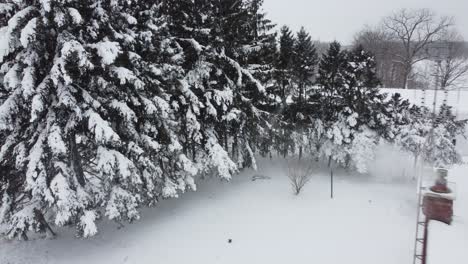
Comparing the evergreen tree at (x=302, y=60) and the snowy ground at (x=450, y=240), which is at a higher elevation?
the evergreen tree at (x=302, y=60)

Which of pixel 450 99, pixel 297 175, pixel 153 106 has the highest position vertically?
pixel 450 99

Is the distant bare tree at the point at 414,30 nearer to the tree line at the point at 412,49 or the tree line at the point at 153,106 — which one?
the tree line at the point at 412,49

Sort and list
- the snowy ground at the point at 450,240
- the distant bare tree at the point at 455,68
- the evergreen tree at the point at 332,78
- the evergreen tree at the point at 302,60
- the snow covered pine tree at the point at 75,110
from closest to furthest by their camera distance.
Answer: the snowy ground at the point at 450,240 < the snow covered pine tree at the point at 75,110 < the evergreen tree at the point at 332,78 < the evergreen tree at the point at 302,60 < the distant bare tree at the point at 455,68

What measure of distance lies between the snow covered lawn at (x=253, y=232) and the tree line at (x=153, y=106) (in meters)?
0.94

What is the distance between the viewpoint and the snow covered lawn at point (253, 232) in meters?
9.62

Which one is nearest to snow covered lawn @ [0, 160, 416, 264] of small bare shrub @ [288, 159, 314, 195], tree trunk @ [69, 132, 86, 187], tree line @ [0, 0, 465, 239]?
small bare shrub @ [288, 159, 314, 195]

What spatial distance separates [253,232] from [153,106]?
19.5ft

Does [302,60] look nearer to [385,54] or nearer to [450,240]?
[450,240]

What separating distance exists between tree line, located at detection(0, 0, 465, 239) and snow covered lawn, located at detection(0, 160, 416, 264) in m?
0.94

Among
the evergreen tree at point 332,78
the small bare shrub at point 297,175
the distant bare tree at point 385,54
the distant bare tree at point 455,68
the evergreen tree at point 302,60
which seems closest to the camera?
the small bare shrub at point 297,175

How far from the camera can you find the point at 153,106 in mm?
9469

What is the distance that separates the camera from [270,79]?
16.1m

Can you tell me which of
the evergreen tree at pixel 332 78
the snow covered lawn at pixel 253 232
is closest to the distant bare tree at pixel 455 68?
the evergreen tree at pixel 332 78

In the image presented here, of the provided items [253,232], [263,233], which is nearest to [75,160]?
[253,232]
